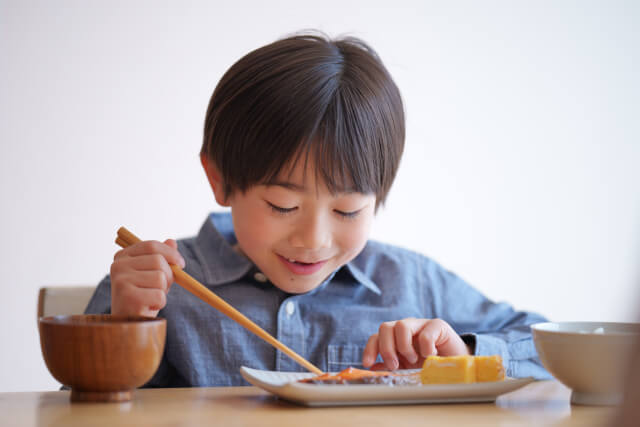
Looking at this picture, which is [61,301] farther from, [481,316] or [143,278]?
[481,316]

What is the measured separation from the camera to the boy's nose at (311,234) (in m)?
0.94

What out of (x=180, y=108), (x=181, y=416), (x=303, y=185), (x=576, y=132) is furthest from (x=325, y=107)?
(x=576, y=132)

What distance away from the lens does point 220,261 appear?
3.82 ft

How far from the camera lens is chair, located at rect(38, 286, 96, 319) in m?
1.15

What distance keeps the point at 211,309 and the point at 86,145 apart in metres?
1.65

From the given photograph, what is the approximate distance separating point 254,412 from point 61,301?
634 mm

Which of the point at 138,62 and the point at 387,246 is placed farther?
the point at 138,62

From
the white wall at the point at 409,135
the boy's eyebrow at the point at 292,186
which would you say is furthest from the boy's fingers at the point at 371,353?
the white wall at the point at 409,135

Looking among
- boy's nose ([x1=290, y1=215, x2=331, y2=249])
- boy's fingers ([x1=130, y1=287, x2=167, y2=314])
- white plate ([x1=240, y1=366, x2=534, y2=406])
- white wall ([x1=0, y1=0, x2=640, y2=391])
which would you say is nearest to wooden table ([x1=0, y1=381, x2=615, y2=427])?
white plate ([x1=240, y1=366, x2=534, y2=406])

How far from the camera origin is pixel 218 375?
109 centimetres

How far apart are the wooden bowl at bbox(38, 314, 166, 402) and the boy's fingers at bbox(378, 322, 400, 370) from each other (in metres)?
0.30

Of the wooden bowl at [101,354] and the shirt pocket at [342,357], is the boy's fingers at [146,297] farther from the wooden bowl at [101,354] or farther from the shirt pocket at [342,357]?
the shirt pocket at [342,357]

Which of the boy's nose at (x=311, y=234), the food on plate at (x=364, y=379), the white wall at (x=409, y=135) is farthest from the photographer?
the white wall at (x=409, y=135)

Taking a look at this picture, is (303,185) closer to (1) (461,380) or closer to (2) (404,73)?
(1) (461,380)
